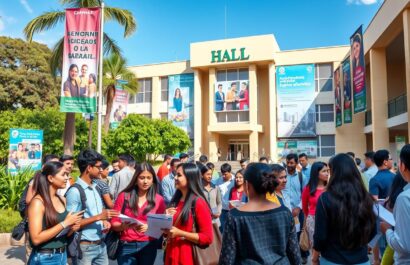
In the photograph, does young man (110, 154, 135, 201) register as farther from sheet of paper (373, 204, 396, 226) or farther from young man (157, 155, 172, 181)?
sheet of paper (373, 204, 396, 226)

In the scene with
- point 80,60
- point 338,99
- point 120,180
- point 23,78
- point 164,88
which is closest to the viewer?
point 120,180

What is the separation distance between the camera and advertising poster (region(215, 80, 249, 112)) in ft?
105

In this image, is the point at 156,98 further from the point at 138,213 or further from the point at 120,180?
the point at 138,213

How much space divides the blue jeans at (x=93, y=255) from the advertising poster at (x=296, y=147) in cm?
2763

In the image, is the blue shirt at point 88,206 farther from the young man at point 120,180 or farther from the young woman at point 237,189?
the young woman at point 237,189

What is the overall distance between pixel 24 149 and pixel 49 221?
8.61 meters

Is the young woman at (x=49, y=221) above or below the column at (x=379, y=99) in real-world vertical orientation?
below

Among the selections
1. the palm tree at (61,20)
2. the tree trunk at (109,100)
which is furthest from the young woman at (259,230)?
the tree trunk at (109,100)

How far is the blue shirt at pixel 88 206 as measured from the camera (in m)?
3.26

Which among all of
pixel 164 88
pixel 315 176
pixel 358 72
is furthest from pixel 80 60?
pixel 164 88

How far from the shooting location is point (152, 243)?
3234 mm

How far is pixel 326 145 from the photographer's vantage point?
2983 centimetres

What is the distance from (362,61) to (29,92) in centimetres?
2451

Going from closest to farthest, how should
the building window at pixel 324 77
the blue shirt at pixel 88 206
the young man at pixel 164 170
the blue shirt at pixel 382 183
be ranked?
the blue shirt at pixel 88 206, the blue shirt at pixel 382 183, the young man at pixel 164 170, the building window at pixel 324 77
